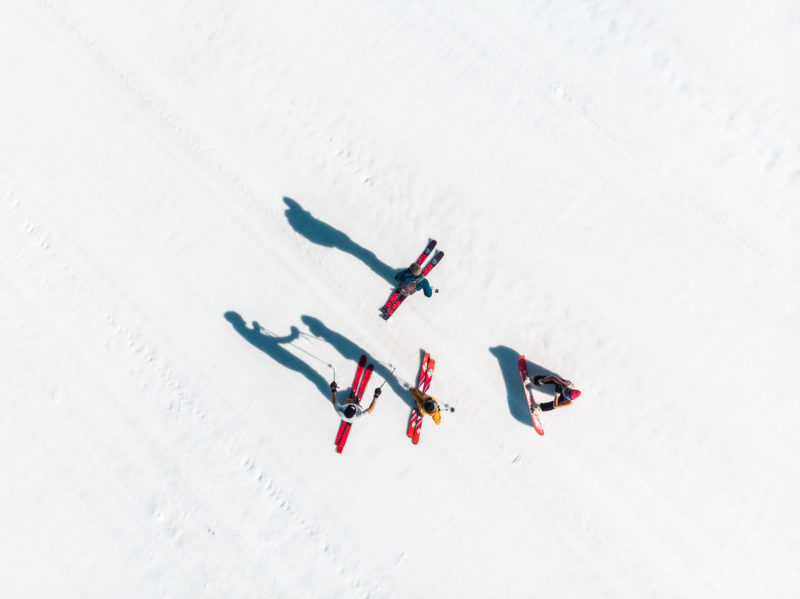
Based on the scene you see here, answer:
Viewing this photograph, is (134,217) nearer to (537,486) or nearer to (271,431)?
(271,431)

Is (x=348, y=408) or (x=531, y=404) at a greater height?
(x=531, y=404)

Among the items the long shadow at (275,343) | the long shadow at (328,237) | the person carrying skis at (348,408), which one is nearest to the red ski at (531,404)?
the person carrying skis at (348,408)

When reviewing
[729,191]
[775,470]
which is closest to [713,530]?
[775,470]

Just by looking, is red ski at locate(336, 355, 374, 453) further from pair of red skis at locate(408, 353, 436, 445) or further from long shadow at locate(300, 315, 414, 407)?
pair of red skis at locate(408, 353, 436, 445)

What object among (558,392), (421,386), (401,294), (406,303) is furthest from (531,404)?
(401,294)

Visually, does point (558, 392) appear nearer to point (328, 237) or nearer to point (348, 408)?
point (348, 408)
